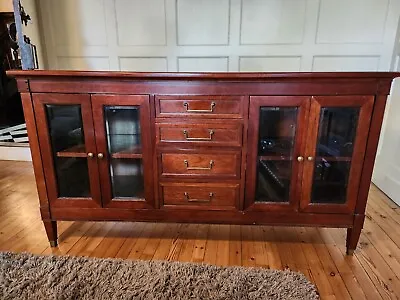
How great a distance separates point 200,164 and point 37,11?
216 centimetres

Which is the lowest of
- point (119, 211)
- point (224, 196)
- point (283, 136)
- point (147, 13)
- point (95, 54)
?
point (119, 211)

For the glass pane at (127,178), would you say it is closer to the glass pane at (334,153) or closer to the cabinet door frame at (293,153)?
the cabinet door frame at (293,153)

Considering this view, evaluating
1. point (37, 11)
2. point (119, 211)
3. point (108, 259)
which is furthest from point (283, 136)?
point (37, 11)

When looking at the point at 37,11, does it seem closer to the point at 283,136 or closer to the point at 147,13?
the point at 147,13

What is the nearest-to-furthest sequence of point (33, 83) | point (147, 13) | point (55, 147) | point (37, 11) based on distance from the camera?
point (33, 83)
point (55, 147)
point (147, 13)
point (37, 11)

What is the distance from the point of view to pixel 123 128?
4.97 ft

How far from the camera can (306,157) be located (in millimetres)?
1458

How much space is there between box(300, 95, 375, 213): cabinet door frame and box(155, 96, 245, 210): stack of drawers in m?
0.33

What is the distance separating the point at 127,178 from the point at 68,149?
13.2 inches

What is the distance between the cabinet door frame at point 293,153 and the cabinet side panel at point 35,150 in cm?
106

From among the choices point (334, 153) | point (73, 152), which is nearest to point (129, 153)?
point (73, 152)

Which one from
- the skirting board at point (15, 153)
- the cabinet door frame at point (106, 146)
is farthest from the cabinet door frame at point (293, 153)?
the skirting board at point (15, 153)

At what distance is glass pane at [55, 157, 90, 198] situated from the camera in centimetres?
157

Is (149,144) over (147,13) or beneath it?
beneath
